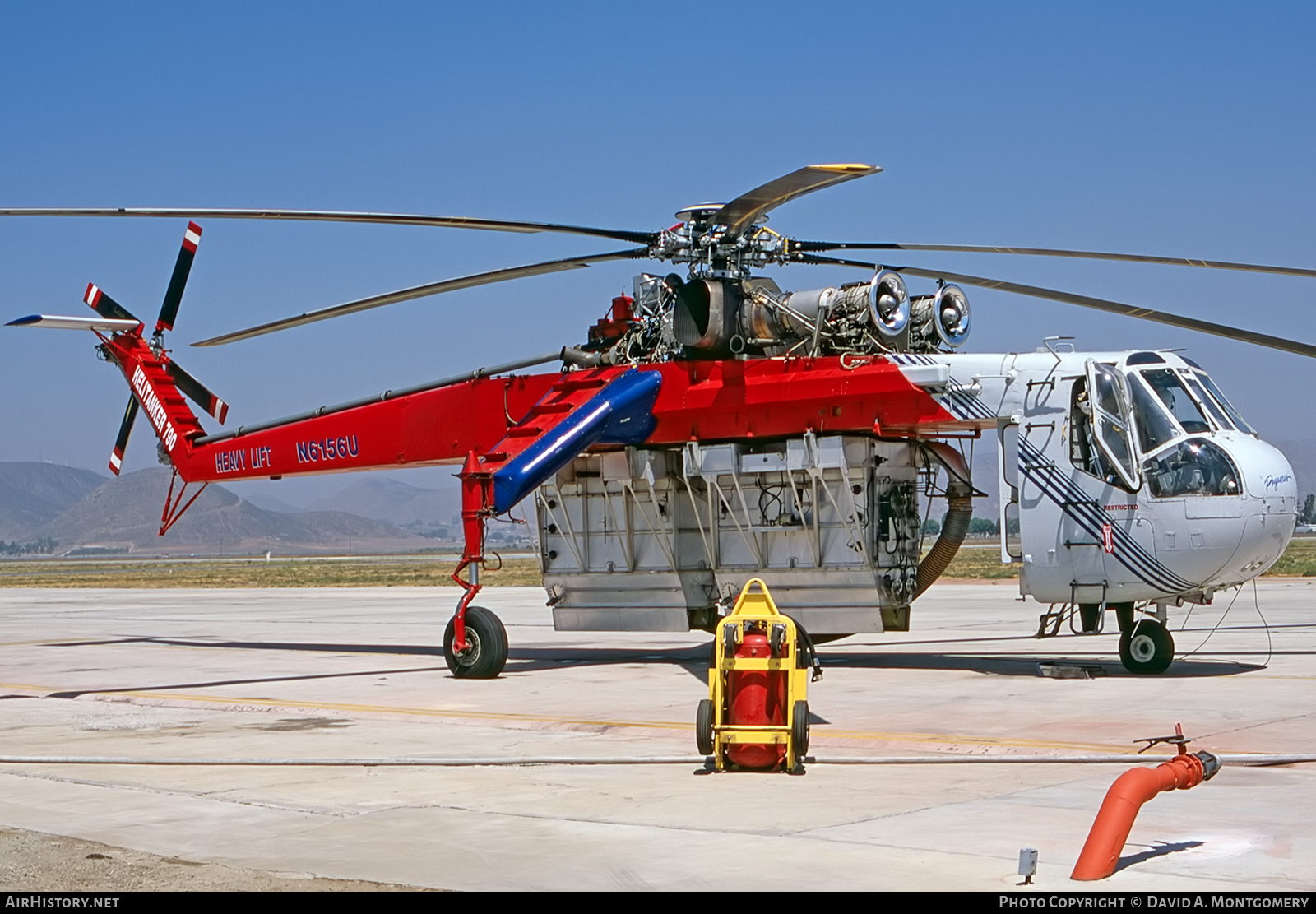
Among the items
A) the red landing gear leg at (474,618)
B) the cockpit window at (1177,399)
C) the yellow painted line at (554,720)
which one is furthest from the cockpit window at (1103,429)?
the red landing gear leg at (474,618)

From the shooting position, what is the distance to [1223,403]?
47.9ft

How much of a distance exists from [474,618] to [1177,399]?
7.91m

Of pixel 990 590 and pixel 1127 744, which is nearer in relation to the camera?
pixel 1127 744

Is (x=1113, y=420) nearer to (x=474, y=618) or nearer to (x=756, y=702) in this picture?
(x=756, y=702)

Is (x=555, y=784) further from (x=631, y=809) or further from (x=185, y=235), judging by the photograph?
(x=185, y=235)

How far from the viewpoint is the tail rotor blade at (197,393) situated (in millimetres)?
23328

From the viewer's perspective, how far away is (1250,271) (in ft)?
43.5

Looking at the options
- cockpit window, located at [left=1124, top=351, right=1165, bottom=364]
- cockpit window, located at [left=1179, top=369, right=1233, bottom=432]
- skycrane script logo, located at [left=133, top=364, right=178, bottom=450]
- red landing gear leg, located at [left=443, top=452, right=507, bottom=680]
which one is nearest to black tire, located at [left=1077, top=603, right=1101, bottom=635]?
cockpit window, located at [left=1179, top=369, right=1233, bottom=432]

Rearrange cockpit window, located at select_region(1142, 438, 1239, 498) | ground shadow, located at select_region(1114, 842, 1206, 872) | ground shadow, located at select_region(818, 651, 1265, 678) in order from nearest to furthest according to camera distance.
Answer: ground shadow, located at select_region(1114, 842, 1206, 872) < cockpit window, located at select_region(1142, 438, 1239, 498) < ground shadow, located at select_region(818, 651, 1265, 678)

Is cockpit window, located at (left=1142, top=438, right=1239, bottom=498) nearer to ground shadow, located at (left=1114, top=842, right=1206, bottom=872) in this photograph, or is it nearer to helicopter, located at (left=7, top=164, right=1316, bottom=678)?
helicopter, located at (left=7, top=164, right=1316, bottom=678)

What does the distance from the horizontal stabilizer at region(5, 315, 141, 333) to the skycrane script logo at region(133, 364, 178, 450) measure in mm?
734

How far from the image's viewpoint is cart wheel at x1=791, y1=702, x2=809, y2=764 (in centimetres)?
933
